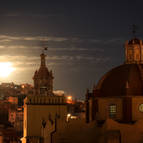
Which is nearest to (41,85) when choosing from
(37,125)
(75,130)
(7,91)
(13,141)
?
(13,141)

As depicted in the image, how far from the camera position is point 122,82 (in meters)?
39.0

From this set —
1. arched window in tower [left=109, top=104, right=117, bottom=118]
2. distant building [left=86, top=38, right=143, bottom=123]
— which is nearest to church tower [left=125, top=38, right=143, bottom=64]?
distant building [left=86, top=38, right=143, bottom=123]

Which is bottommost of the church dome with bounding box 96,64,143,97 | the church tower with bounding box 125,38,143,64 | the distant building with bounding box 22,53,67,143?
the distant building with bounding box 22,53,67,143

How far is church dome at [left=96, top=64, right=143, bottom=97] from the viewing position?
37.9 metres

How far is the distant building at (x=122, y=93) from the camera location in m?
36.9

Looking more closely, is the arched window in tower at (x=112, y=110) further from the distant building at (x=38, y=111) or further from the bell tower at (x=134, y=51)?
the distant building at (x=38, y=111)

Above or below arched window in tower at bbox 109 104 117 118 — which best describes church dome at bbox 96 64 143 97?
above

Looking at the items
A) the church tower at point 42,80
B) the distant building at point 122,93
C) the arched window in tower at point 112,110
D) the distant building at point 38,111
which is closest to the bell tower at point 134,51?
the distant building at point 122,93

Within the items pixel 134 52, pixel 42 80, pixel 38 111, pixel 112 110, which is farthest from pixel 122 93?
pixel 42 80

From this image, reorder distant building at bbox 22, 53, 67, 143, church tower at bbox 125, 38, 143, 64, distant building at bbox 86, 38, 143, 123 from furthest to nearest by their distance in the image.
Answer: distant building at bbox 22, 53, 67, 143 < church tower at bbox 125, 38, 143, 64 < distant building at bbox 86, 38, 143, 123

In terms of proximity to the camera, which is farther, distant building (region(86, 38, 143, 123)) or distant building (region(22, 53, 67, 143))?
distant building (region(22, 53, 67, 143))

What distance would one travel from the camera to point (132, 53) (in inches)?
1684

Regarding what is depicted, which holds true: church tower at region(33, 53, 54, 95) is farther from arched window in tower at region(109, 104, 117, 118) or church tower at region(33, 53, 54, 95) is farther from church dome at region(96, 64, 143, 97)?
arched window in tower at region(109, 104, 117, 118)

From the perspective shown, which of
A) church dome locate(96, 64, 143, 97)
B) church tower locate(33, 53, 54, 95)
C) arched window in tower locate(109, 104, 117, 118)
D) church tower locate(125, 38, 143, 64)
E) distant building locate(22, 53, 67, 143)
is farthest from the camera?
church tower locate(33, 53, 54, 95)
